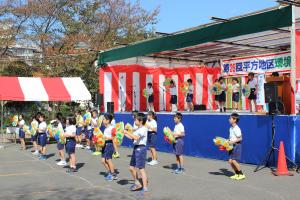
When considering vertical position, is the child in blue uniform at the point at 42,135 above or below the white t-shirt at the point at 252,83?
below

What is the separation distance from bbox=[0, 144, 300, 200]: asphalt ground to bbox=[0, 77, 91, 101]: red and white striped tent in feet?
20.5

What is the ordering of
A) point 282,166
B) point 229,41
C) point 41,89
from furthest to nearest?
point 41,89, point 229,41, point 282,166

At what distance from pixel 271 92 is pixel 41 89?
12.4m

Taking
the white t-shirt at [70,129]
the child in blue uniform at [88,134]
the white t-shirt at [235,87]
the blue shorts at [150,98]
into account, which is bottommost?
the child in blue uniform at [88,134]

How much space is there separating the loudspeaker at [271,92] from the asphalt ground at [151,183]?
197 cm

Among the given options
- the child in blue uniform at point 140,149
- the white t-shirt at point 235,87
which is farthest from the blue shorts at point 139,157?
the white t-shirt at point 235,87

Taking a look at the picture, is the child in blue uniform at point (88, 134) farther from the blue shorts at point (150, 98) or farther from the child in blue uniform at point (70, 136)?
the child in blue uniform at point (70, 136)

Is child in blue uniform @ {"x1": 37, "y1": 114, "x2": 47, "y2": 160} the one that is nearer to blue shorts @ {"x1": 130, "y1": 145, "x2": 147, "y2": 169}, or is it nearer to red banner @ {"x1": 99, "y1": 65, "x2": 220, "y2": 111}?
blue shorts @ {"x1": 130, "y1": 145, "x2": 147, "y2": 169}

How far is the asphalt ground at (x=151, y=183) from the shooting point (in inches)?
341

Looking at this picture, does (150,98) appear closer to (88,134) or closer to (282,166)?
(88,134)

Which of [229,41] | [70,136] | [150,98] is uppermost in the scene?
[229,41]

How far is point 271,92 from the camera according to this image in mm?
11539

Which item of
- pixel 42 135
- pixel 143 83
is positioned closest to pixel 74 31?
pixel 143 83

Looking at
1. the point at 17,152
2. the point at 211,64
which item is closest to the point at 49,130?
the point at 17,152
